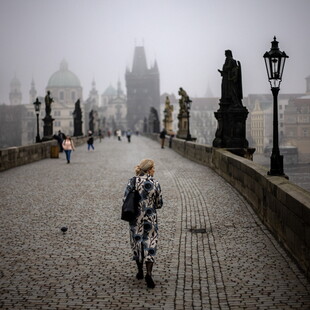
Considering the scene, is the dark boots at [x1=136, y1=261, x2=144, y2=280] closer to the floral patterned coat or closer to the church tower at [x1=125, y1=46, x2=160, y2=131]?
the floral patterned coat

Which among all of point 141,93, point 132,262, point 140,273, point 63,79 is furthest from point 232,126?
point 63,79

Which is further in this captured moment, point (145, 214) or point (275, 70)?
point (275, 70)

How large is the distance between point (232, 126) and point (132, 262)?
13.2m

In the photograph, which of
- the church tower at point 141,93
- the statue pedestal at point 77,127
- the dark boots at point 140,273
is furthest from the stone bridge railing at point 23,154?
the church tower at point 141,93

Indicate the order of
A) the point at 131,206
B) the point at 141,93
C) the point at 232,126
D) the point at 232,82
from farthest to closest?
the point at 141,93, the point at 232,82, the point at 232,126, the point at 131,206

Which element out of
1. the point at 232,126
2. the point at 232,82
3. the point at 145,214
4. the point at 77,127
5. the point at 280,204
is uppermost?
the point at 232,82

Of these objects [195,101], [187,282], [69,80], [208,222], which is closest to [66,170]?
[208,222]

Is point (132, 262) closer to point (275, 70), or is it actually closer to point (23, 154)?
point (275, 70)

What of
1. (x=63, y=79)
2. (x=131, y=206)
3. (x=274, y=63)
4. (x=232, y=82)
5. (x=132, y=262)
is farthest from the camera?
(x=63, y=79)

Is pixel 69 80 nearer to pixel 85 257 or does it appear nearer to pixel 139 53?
pixel 139 53

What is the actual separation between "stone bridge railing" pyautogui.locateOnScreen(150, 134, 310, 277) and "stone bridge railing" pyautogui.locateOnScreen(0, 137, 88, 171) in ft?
33.6

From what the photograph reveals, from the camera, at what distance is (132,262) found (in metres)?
7.32

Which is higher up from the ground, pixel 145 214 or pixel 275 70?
pixel 275 70

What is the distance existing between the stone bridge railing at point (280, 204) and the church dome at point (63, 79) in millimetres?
175687
